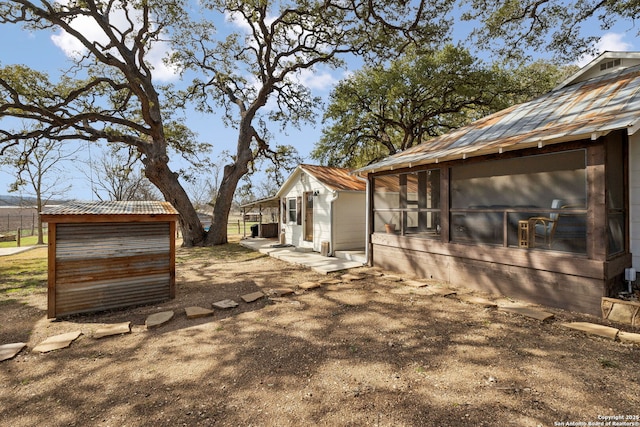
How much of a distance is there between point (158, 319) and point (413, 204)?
20.6 ft

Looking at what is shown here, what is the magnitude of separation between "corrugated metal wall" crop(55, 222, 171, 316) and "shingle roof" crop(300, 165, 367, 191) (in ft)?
19.4

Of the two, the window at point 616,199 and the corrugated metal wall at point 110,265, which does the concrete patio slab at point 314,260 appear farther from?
the window at point 616,199

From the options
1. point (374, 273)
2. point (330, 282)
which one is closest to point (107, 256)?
→ point (330, 282)

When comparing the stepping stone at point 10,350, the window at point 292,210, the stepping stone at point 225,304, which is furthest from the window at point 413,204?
the stepping stone at point 10,350

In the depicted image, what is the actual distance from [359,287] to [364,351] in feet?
9.45

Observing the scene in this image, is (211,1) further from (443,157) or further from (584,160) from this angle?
(584,160)

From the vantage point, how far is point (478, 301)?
4977 millimetres

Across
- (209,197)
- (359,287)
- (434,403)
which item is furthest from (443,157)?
(209,197)

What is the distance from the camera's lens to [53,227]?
4.38m

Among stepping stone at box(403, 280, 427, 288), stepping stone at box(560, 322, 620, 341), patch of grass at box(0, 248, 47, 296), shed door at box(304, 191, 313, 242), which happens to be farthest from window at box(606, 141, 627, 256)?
patch of grass at box(0, 248, 47, 296)

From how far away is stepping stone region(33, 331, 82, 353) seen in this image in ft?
11.6

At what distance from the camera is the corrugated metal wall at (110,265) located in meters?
4.54

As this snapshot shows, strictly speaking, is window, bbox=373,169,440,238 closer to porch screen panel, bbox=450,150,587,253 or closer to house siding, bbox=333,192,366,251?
porch screen panel, bbox=450,150,587,253

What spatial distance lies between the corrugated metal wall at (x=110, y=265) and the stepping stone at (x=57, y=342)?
870mm
